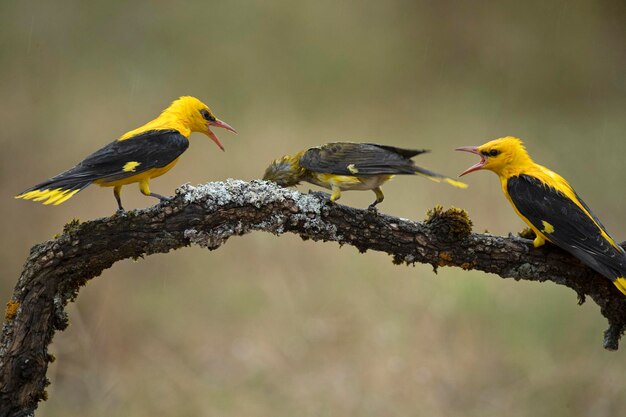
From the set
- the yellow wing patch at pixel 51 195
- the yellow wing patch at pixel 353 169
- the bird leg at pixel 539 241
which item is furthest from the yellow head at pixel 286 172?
the bird leg at pixel 539 241

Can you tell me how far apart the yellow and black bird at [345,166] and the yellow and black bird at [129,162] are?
1.09 ft

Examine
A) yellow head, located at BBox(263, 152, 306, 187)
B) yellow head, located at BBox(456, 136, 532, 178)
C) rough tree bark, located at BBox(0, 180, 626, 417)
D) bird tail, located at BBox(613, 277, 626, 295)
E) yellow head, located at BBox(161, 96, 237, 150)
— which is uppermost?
yellow head, located at BBox(161, 96, 237, 150)

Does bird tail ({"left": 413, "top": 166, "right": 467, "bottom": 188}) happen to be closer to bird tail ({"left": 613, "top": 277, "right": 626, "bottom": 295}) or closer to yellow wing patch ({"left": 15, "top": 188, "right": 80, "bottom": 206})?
bird tail ({"left": 613, "top": 277, "right": 626, "bottom": 295})

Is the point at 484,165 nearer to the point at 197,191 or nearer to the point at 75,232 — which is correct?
the point at 197,191

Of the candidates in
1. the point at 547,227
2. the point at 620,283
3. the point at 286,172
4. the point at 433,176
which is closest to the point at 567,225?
the point at 547,227

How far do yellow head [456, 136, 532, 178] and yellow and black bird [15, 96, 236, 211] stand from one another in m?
1.14

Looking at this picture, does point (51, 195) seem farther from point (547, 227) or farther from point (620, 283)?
point (620, 283)

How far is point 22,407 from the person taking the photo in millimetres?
2695

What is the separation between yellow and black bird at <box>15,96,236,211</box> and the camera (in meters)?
2.45

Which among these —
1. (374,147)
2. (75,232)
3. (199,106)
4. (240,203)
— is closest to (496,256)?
(374,147)

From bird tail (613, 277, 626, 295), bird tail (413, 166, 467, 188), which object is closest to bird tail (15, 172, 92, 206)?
bird tail (413, 166, 467, 188)

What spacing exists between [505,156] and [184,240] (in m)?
1.40

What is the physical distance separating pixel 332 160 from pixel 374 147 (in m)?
0.17

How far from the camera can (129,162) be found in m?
2.57
